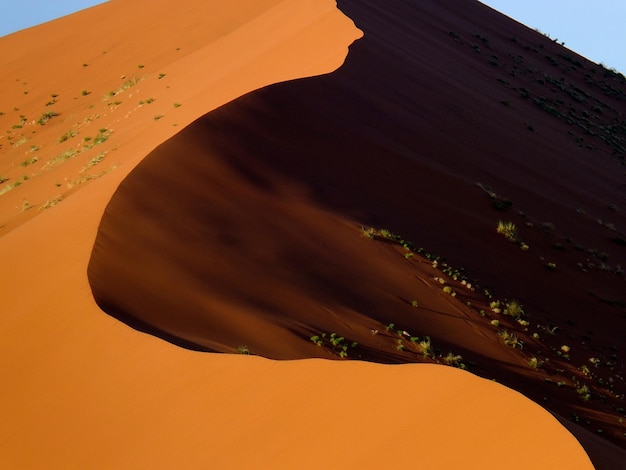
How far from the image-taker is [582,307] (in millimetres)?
11555

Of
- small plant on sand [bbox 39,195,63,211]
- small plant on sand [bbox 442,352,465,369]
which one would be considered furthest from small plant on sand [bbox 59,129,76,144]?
small plant on sand [bbox 442,352,465,369]

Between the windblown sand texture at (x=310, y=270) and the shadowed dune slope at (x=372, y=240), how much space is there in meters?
0.04

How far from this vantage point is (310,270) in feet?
32.2

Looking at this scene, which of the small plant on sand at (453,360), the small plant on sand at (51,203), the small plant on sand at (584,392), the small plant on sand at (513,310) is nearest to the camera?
the small plant on sand at (453,360)

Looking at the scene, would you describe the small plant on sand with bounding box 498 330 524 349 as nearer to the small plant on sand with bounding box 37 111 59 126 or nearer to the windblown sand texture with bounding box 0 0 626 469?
the windblown sand texture with bounding box 0 0 626 469

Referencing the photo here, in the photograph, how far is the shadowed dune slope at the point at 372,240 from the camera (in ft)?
28.1

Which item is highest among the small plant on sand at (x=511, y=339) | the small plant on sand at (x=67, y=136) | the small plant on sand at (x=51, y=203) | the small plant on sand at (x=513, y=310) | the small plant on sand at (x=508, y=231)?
the small plant on sand at (x=67, y=136)

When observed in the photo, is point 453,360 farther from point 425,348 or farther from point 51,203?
point 51,203

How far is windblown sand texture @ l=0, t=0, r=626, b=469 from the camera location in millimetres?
5707

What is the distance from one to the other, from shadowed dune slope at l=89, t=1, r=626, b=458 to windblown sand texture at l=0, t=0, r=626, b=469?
39mm

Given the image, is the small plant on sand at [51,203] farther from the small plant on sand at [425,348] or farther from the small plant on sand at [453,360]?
the small plant on sand at [453,360]

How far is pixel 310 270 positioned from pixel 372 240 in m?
1.35

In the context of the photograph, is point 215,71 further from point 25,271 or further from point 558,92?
point 558,92

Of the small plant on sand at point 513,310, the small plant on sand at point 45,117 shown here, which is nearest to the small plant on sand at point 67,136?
the small plant on sand at point 45,117
